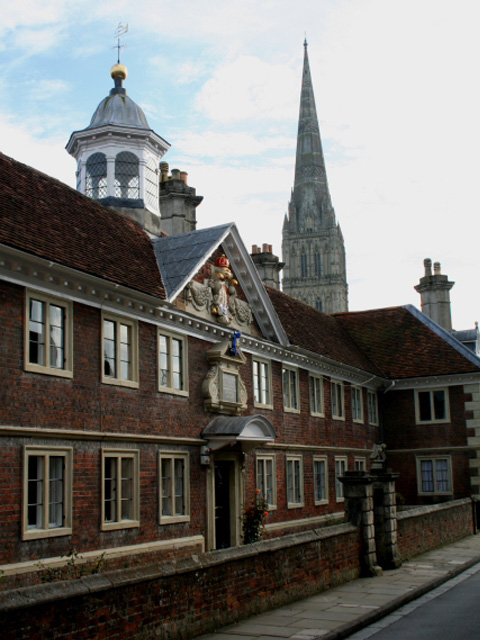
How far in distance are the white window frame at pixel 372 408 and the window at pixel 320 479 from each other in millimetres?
5393

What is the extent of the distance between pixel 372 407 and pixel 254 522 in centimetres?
1270

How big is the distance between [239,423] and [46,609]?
→ 1142 centimetres

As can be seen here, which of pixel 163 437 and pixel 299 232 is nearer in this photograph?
pixel 163 437

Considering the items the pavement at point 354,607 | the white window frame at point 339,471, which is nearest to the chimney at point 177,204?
the white window frame at point 339,471

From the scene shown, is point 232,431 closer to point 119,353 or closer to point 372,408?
point 119,353

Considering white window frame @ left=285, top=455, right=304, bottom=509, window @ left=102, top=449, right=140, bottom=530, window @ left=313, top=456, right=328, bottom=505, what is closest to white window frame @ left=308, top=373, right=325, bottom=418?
window @ left=313, top=456, right=328, bottom=505

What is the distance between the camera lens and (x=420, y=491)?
103 ft

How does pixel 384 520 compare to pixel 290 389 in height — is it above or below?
below

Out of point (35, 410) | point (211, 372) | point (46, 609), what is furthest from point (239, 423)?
point (46, 609)

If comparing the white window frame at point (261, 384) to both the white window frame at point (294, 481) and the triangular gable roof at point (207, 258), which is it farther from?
the white window frame at point (294, 481)

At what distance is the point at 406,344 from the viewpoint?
34031 millimetres

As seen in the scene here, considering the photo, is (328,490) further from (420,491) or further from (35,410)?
(35,410)

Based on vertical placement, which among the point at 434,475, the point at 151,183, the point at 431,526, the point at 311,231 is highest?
the point at 311,231

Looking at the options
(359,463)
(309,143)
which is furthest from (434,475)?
(309,143)
